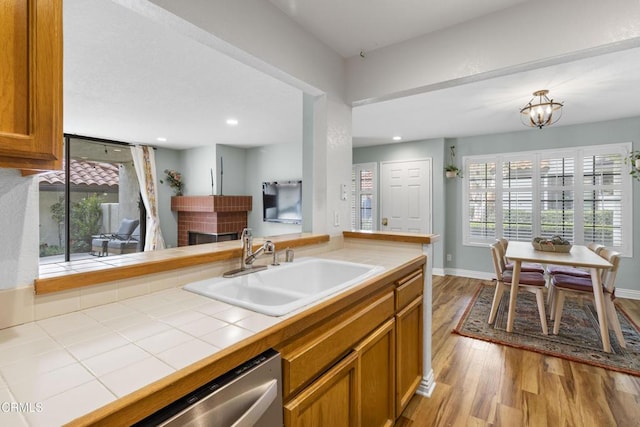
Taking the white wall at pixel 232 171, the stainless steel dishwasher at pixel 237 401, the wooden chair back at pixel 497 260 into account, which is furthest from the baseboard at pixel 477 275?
the stainless steel dishwasher at pixel 237 401

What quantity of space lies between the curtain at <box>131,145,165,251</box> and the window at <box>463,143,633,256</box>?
5683mm

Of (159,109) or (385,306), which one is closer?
(385,306)

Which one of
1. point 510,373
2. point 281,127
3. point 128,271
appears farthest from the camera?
point 281,127

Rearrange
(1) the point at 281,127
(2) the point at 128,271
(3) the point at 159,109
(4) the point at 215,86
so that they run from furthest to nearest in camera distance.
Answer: (1) the point at 281,127 < (3) the point at 159,109 < (4) the point at 215,86 < (2) the point at 128,271

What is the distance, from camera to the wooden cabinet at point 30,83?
672 millimetres

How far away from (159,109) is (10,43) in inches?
129

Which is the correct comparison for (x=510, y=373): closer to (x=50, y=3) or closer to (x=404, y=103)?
(x=404, y=103)

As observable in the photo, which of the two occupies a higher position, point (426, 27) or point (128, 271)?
point (426, 27)

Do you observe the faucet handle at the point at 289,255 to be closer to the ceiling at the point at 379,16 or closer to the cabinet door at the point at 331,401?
the cabinet door at the point at 331,401

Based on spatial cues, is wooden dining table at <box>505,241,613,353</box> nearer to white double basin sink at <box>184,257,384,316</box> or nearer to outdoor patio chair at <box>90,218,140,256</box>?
white double basin sink at <box>184,257,384,316</box>

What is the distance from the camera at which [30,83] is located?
699mm

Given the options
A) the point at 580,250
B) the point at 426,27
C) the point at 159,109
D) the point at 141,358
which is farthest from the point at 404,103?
the point at 141,358

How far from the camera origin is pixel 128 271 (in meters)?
1.12

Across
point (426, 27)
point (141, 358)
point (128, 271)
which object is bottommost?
point (141, 358)
